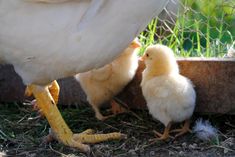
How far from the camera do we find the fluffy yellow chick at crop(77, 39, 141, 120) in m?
3.01

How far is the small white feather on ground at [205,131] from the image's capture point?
2721 mm

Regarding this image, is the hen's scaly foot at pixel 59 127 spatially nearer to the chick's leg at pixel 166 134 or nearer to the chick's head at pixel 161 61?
the chick's leg at pixel 166 134

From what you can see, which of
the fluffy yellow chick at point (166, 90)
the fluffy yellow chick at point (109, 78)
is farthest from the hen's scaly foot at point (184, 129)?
the fluffy yellow chick at point (109, 78)

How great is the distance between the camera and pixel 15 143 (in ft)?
9.34

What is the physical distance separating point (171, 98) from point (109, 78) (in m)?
0.42

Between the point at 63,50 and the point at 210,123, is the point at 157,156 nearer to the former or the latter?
the point at 210,123

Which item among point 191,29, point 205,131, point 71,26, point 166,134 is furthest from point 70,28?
point 191,29

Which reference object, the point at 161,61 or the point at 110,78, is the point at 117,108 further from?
the point at 161,61

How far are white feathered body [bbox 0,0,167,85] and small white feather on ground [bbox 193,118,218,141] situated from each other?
0.55 metres

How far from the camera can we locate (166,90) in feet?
9.00

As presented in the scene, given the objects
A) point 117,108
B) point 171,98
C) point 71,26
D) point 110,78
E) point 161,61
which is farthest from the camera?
point 117,108

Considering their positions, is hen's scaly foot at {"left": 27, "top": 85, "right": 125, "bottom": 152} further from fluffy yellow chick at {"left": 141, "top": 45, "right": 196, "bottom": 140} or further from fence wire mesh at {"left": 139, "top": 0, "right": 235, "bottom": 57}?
fence wire mesh at {"left": 139, "top": 0, "right": 235, "bottom": 57}

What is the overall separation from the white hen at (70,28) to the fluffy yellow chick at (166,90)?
0.33 metres

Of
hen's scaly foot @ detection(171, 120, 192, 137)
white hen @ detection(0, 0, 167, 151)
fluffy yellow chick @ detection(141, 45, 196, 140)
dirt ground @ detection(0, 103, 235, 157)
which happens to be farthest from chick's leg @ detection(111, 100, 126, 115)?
white hen @ detection(0, 0, 167, 151)
